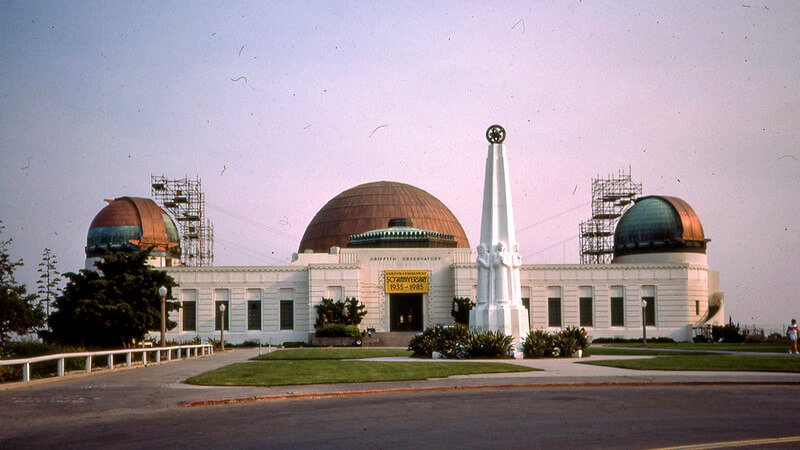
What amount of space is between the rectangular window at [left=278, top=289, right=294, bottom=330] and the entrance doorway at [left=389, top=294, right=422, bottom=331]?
27.2 feet

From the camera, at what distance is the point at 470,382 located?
18.4 m

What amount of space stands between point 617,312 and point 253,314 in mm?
30515

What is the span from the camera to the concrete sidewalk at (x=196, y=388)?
561 inches

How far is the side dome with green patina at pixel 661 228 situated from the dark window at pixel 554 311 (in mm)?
9887

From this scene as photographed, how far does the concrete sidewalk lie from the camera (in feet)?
46.8

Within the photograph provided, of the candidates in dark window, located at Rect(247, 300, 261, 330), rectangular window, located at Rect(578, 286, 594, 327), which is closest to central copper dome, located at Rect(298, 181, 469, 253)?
dark window, located at Rect(247, 300, 261, 330)

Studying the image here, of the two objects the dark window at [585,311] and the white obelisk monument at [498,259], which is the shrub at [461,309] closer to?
the dark window at [585,311]

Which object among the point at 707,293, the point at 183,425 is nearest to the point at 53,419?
the point at 183,425

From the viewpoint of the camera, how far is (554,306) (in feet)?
216

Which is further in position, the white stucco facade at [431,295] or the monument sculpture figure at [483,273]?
the white stucco facade at [431,295]

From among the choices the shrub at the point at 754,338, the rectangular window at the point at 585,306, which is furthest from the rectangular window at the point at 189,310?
the shrub at the point at 754,338

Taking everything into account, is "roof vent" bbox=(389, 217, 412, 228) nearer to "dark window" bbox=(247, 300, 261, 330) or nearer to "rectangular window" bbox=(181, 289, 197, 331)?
"dark window" bbox=(247, 300, 261, 330)

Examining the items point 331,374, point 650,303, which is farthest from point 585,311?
point 331,374

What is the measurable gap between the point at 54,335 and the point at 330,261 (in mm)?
31663
